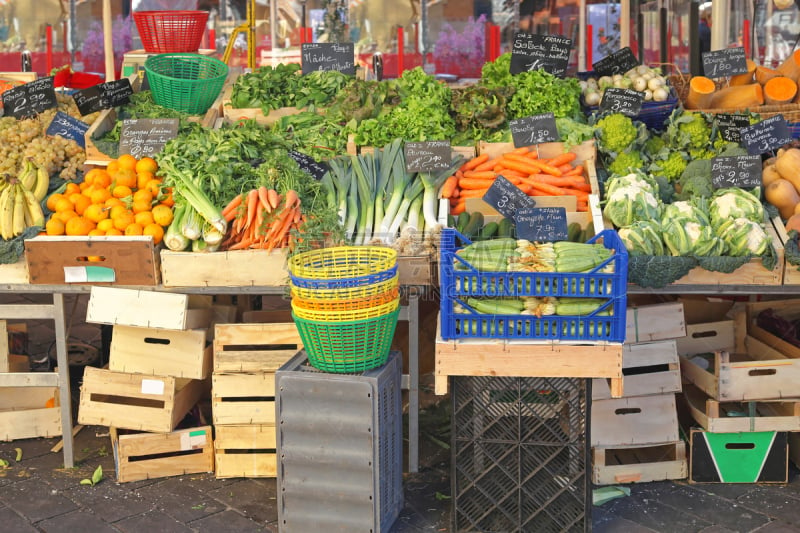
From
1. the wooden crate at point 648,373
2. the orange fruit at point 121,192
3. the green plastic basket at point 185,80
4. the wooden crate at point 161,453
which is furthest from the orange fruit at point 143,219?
the wooden crate at point 648,373

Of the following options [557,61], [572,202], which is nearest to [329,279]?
[572,202]

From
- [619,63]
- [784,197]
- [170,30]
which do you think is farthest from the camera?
[619,63]

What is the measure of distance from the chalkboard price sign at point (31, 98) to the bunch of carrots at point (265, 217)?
5.73ft

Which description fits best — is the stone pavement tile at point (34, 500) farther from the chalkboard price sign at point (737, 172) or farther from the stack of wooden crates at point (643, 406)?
the chalkboard price sign at point (737, 172)

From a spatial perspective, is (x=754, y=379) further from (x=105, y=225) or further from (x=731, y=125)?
(x=105, y=225)

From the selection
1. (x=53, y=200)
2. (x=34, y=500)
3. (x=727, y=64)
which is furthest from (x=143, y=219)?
(x=727, y=64)

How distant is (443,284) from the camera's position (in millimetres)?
3529

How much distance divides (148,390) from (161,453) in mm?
336

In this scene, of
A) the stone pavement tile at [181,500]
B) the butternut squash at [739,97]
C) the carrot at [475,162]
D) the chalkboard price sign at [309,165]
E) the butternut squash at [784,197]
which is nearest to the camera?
the stone pavement tile at [181,500]

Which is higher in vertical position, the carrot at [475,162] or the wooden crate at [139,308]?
the carrot at [475,162]

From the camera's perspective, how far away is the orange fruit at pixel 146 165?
4605 mm

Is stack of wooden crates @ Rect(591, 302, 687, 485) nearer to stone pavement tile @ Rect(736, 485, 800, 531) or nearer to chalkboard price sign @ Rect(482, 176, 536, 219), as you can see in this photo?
stone pavement tile @ Rect(736, 485, 800, 531)

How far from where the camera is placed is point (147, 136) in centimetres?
481

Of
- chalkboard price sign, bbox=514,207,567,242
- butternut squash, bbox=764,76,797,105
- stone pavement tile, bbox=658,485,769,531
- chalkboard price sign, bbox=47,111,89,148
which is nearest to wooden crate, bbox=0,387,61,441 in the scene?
chalkboard price sign, bbox=47,111,89,148
